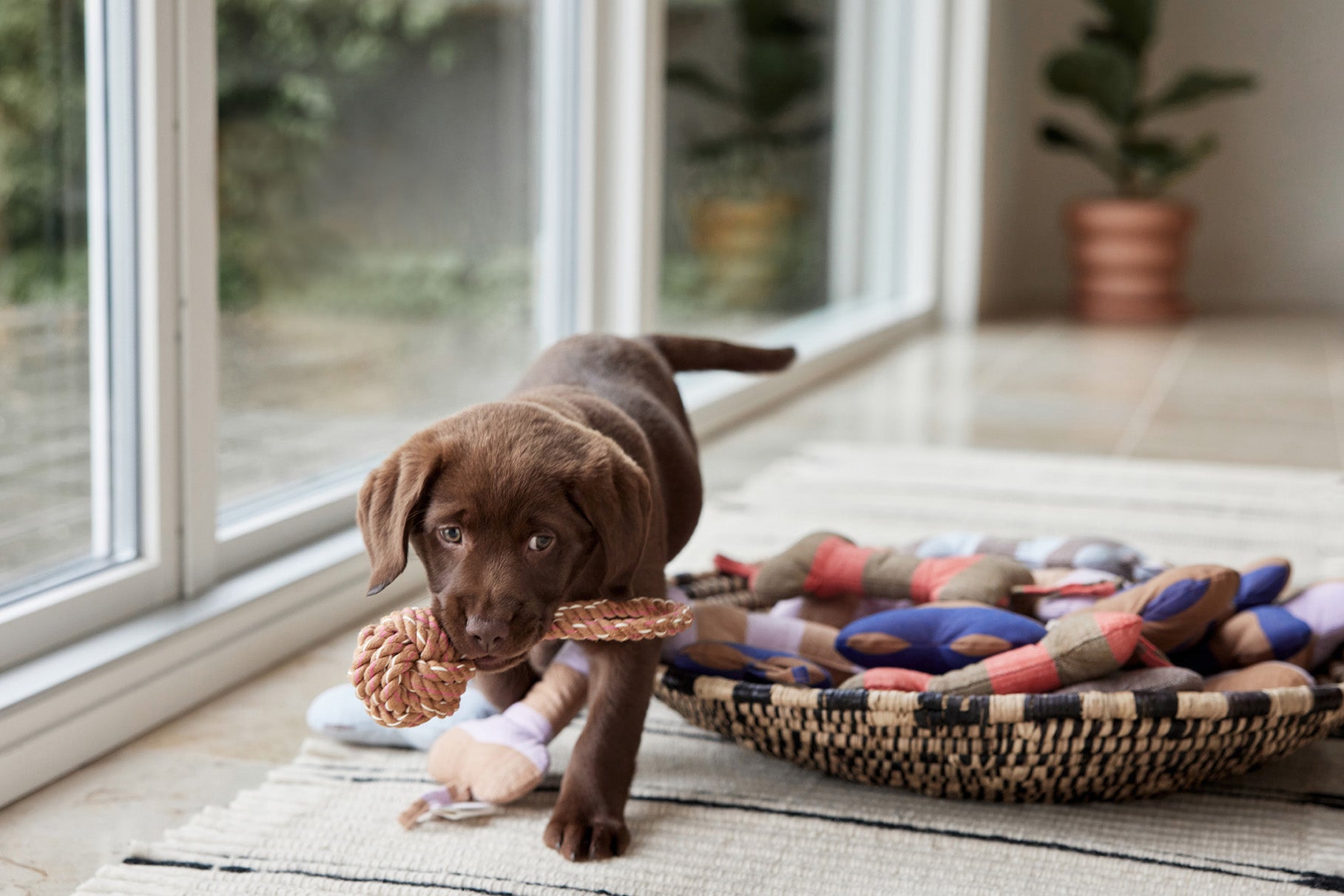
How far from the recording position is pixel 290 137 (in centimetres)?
248

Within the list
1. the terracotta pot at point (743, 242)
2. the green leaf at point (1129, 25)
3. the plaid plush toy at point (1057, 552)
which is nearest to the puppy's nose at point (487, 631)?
the plaid plush toy at point (1057, 552)

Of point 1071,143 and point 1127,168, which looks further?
point 1127,168

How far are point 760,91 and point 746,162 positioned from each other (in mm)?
233

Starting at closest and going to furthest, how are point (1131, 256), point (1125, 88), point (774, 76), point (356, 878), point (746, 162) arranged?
point (356, 878) → point (746, 162) → point (774, 76) → point (1125, 88) → point (1131, 256)

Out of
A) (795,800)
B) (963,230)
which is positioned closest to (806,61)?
(963,230)

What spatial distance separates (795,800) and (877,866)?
5.7 inches

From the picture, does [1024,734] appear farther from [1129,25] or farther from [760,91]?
[1129,25]

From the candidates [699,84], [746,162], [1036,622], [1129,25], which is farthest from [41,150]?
[1129,25]

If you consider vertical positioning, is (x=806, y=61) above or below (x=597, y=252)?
above

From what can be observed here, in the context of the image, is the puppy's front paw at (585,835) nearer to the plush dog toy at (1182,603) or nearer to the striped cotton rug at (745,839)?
the striped cotton rug at (745,839)

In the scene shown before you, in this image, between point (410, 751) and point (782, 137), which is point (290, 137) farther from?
point (782, 137)

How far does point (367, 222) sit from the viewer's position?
2.78m

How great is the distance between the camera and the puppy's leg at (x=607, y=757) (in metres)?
1.24

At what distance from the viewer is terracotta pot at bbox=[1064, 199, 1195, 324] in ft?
19.9
